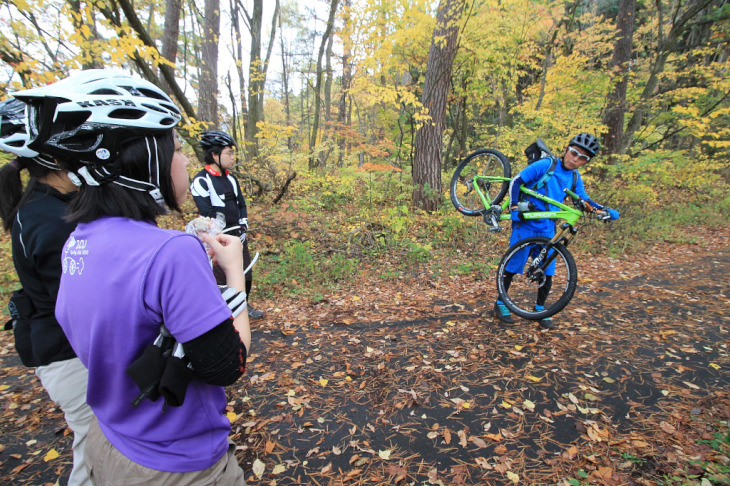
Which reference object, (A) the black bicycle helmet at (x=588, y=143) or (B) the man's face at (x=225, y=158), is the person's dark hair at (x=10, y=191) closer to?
(B) the man's face at (x=225, y=158)

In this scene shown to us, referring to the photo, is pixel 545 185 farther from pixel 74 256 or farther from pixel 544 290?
pixel 74 256

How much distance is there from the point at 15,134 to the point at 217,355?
1.87 m

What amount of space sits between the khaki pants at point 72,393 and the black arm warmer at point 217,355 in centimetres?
118

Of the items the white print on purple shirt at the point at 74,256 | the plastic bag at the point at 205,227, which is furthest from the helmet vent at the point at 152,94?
the white print on purple shirt at the point at 74,256

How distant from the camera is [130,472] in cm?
110

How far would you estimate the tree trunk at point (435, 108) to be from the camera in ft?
26.7

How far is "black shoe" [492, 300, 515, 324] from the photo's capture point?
4.34 m

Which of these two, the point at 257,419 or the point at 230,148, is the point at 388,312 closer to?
the point at 257,419

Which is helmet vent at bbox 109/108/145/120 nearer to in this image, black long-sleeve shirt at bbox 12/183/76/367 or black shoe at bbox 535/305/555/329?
black long-sleeve shirt at bbox 12/183/76/367

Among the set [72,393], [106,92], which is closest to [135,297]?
[106,92]

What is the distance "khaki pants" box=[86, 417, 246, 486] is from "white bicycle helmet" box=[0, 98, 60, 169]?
1374mm

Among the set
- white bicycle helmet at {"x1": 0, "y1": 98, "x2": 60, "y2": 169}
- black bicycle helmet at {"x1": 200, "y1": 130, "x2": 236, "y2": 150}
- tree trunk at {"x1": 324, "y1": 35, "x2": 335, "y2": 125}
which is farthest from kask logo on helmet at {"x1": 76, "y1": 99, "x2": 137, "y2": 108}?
tree trunk at {"x1": 324, "y1": 35, "x2": 335, "y2": 125}

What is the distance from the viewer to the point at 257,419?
2879mm

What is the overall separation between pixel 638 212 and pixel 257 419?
37.9ft
